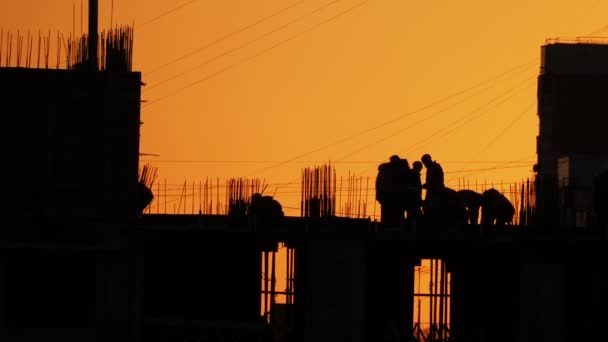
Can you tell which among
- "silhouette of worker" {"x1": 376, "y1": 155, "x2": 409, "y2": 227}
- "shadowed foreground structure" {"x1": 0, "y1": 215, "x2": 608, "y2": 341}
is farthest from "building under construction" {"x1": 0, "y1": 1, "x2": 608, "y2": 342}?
"silhouette of worker" {"x1": 376, "y1": 155, "x2": 409, "y2": 227}

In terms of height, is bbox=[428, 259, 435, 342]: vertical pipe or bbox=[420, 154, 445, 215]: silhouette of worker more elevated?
bbox=[420, 154, 445, 215]: silhouette of worker

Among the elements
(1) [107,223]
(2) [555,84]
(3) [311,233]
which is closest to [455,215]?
(3) [311,233]

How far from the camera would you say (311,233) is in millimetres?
40344

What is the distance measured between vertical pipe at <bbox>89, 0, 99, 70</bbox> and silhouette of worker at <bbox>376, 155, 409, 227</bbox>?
6.03 metres

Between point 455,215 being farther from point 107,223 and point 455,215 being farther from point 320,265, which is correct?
point 107,223

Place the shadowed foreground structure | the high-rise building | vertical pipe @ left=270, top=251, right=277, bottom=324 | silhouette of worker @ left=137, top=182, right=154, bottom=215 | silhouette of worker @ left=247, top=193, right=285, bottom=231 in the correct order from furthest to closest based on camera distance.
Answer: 1. the high-rise building
2. vertical pipe @ left=270, top=251, right=277, bottom=324
3. silhouette of worker @ left=247, top=193, right=285, bottom=231
4. silhouette of worker @ left=137, top=182, right=154, bottom=215
5. the shadowed foreground structure

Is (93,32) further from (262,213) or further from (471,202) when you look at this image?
(471,202)

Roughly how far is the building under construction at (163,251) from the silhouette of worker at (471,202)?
0.36 metres

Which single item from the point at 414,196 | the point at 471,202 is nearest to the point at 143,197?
the point at 414,196

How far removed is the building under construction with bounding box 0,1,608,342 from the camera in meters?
39.0

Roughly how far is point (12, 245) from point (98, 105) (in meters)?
3.09

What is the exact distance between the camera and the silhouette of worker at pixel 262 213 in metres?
40.5

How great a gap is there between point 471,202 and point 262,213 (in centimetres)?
419

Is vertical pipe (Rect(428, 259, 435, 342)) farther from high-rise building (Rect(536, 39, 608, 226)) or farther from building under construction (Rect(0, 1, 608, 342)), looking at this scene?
high-rise building (Rect(536, 39, 608, 226))
